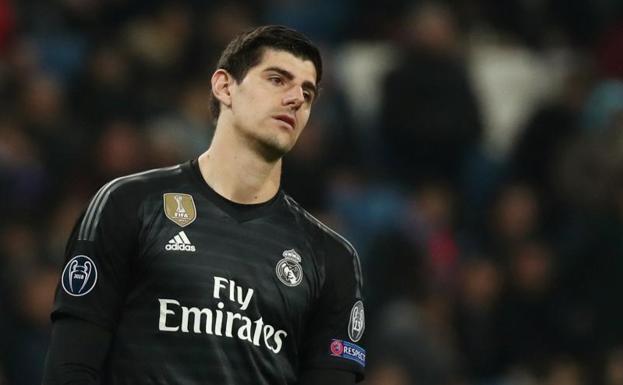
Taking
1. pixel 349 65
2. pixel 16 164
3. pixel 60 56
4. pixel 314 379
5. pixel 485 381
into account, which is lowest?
pixel 314 379

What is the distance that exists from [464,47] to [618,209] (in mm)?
2161

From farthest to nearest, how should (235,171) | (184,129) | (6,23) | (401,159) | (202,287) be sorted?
(401,159)
(6,23)
(184,129)
(235,171)
(202,287)

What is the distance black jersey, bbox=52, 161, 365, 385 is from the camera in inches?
170

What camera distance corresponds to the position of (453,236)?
10.0 m

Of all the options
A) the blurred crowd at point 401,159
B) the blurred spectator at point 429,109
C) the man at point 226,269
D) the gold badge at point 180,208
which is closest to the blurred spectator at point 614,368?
the blurred crowd at point 401,159

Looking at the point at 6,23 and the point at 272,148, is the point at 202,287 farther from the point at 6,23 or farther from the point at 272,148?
the point at 6,23

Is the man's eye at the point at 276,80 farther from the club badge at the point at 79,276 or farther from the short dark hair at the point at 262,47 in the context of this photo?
the club badge at the point at 79,276

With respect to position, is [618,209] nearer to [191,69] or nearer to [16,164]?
[191,69]

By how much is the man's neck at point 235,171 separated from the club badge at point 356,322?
454 millimetres

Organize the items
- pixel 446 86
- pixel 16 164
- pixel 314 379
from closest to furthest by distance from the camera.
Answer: pixel 314 379 → pixel 16 164 → pixel 446 86

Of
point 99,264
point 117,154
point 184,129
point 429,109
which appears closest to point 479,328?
point 429,109

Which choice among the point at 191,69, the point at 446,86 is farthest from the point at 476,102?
the point at 191,69

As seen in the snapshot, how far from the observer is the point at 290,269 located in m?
4.55

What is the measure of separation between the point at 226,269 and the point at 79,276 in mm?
438
